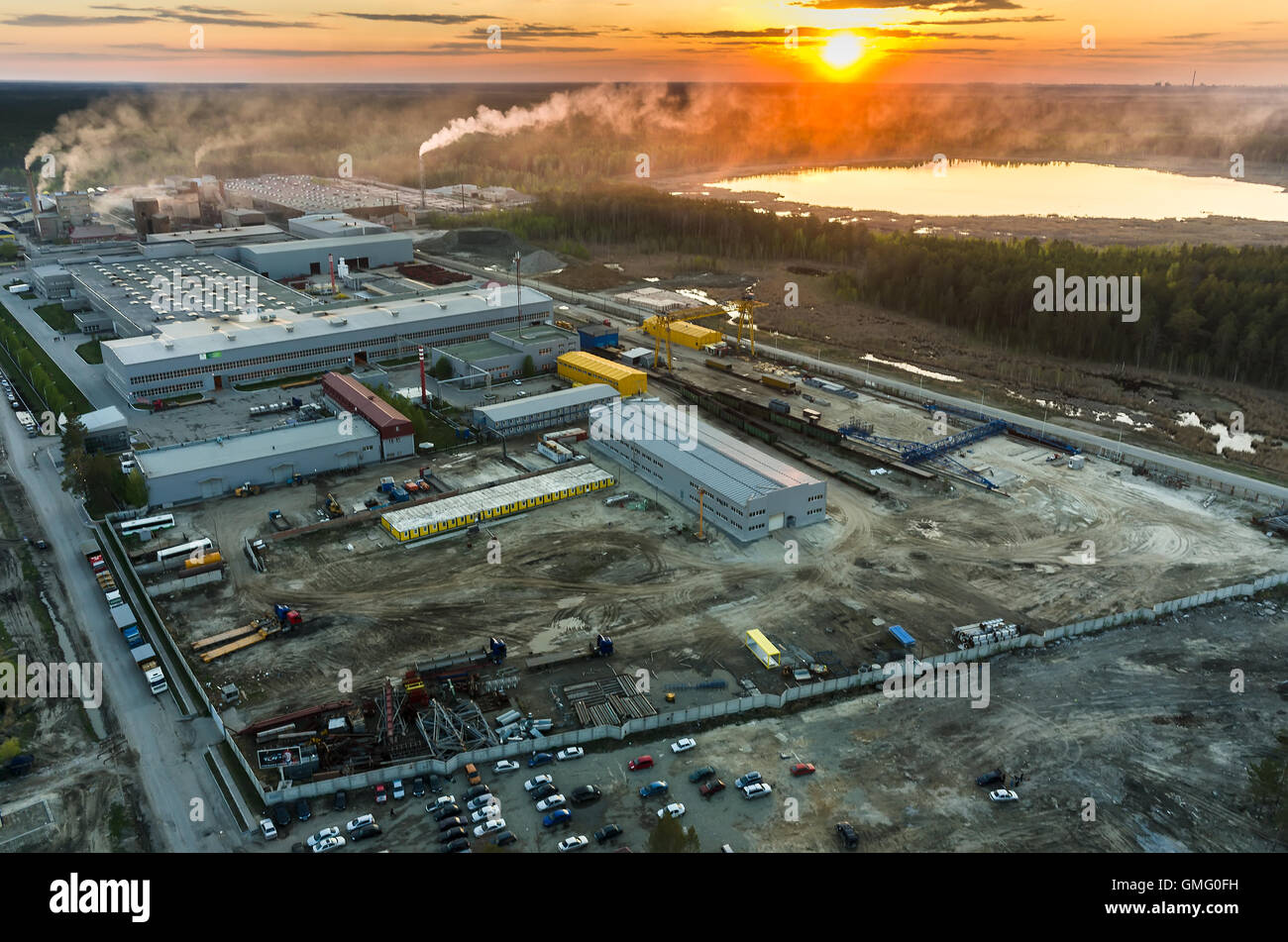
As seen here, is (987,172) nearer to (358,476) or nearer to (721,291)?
(721,291)

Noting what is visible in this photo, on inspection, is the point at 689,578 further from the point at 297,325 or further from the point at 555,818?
the point at 297,325

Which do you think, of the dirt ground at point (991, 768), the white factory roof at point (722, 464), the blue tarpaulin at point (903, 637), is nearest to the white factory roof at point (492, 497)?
the white factory roof at point (722, 464)

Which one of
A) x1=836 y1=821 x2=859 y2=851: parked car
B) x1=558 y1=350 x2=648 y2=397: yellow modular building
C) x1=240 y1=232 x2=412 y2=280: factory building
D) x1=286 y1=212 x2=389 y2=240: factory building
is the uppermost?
x1=286 y1=212 x2=389 y2=240: factory building

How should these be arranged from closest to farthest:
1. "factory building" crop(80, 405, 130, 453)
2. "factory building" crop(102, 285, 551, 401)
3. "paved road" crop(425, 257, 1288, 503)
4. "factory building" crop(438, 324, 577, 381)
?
"paved road" crop(425, 257, 1288, 503) → "factory building" crop(80, 405, 130, 453) → "factory building" crop(102, 285, 551, 401) → "factory building" crop(438, 324, 577, 381)

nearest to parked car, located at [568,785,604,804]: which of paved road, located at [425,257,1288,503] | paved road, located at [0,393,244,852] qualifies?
paved road, located at [0,393,244,852]

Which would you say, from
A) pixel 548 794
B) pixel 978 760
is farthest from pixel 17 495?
pixel 978 760

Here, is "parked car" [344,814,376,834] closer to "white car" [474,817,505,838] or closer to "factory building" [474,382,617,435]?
"white car" [474,817,505,838]
